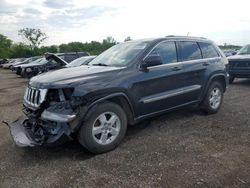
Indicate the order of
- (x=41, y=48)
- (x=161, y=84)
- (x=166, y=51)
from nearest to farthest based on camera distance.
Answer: (x=161, y=84) < (x=166, y=51) < (x=41, y=48)

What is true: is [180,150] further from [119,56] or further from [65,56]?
[65,56]

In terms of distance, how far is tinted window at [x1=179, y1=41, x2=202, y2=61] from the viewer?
6189 mm

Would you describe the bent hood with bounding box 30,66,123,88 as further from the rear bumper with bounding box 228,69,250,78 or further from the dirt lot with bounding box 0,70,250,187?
the rear bumper with bounding box 228,69,250,78

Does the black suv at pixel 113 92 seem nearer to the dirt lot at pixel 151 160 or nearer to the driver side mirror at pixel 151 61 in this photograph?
A: the driver side mirror at pixel 151 61

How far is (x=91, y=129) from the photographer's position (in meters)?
4.50

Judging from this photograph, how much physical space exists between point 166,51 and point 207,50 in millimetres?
1497

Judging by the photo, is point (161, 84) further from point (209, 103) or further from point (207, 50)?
point (207, 50)

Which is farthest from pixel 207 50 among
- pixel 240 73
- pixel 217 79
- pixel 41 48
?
pixel 41 48

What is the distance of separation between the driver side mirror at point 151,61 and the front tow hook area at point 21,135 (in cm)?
221

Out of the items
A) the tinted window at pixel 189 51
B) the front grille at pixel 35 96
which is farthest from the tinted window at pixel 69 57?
the front grille at pixel 35 96

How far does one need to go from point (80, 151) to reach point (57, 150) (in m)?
0.39

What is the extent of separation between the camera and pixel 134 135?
5539mm

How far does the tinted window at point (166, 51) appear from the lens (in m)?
5.68

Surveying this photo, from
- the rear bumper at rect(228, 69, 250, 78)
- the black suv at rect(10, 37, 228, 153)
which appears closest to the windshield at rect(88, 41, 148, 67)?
the black suv at rect(10, 37, 228, 153)
